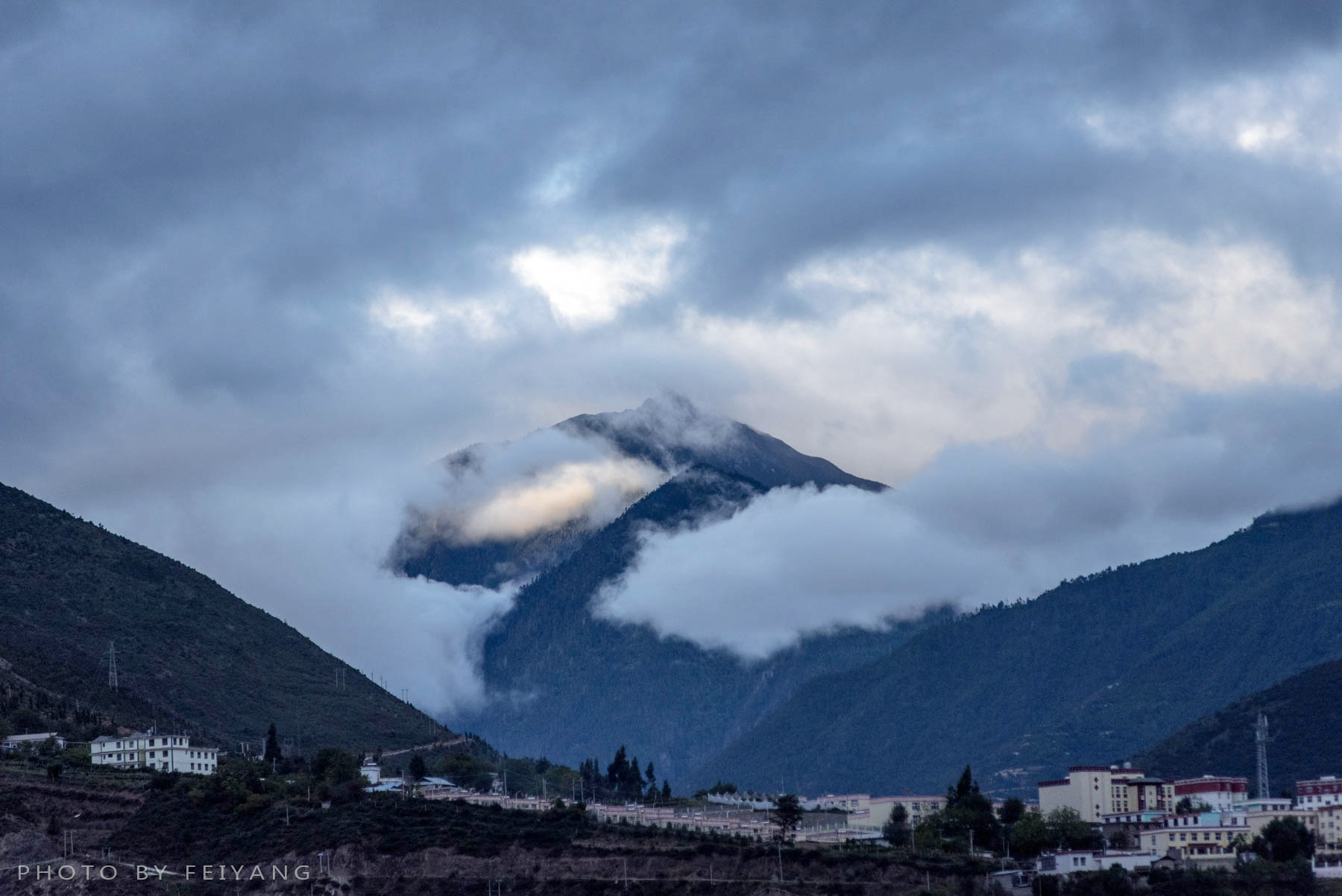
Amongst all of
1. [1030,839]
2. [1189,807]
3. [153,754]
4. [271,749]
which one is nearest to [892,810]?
[1189,807]

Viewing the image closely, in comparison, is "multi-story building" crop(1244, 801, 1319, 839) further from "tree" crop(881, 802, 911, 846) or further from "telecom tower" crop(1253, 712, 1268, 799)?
"tree" crop(881, 802, 911, 846)

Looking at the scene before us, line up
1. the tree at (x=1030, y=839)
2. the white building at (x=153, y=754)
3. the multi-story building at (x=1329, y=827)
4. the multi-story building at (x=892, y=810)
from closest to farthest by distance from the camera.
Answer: the tree at (x=1030, y=839), the multi-story building at (x=1329, y=827), the white building at (x=153, y=754), the multi-story building at (x=892, y=810)

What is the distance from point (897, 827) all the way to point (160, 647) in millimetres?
70034

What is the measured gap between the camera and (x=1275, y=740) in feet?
610

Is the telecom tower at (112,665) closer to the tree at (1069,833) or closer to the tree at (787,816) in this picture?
the tree at (787,816)

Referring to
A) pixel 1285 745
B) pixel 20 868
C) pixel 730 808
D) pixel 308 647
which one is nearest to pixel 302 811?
pixel 20 868

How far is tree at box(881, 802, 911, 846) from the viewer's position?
12766 centimetres

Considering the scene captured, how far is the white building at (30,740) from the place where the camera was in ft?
430

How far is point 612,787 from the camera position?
168375mm

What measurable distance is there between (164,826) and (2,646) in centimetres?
4581

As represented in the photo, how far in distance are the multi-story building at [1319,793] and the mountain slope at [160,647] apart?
70103mm

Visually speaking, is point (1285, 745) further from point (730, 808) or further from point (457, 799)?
point (457, 799)

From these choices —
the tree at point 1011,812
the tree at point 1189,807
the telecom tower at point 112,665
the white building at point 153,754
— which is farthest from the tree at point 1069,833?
the telecom tower at point 112,665

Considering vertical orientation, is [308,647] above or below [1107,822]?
above
